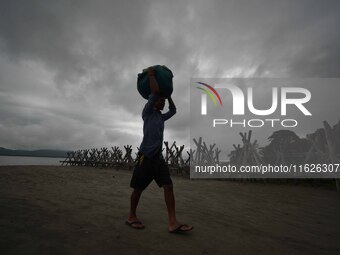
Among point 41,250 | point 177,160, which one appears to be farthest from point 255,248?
→ point 177,160

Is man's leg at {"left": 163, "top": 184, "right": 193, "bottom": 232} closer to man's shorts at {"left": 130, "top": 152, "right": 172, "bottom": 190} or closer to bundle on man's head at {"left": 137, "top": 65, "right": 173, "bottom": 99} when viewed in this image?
man's shorts at {"left": 130, "top": 152, "right": 172, "bottom": 190}

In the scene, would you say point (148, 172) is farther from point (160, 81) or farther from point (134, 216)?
point (160, 81)

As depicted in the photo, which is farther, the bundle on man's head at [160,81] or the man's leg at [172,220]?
the bundle on man's head at [160,81]

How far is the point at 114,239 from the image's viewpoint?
2.27 m

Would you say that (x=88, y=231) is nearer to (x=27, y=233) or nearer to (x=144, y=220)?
(x=27, y=233)

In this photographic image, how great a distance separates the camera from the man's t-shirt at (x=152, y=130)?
2.92 metres

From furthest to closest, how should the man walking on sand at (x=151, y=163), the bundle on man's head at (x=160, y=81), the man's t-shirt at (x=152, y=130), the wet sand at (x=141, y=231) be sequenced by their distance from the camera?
the bundle on man's head at (x=160, y=81) → the man's t-shirt at (x=152, y=130) → the man walking on sand at (x=151, y=163) → the wet sand at (x=141, y=231)

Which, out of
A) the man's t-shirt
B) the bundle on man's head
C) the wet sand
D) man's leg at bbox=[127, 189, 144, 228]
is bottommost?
the wet sand

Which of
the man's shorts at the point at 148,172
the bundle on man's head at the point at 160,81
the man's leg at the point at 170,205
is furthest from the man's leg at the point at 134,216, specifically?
the bundle on man's head at the point at 160,81

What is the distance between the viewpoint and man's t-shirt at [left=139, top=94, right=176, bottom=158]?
292 cm

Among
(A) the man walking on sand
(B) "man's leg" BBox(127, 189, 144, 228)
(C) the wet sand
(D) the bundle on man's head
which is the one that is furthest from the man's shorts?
(D) the bundle on man's head

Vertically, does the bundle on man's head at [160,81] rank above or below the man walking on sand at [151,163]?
above

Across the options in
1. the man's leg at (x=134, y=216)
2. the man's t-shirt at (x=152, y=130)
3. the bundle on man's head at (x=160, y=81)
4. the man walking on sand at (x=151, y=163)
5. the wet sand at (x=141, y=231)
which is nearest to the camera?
the wet sand at (x=141, y=231)

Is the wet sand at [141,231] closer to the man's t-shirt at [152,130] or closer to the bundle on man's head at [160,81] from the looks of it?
the man's t-shirt at [152,130]
